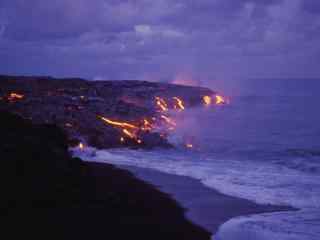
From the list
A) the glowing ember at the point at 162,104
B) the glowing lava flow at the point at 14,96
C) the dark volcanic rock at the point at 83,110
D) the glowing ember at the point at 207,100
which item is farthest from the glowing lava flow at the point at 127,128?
the glowing ember at the point at 207,100

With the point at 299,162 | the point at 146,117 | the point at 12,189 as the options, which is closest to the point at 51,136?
the point at 12,189

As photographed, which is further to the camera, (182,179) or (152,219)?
(182,179)

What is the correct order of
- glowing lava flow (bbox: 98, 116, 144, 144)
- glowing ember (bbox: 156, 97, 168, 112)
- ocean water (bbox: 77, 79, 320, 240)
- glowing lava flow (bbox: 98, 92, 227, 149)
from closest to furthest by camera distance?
ocean water (bbox: 77, 79, 320, 240), glowing lava flow (bbox: 98, 116, 144, 144), glowing lava flow (bbox: 98, 92, 227, 149), glowing ember (bbox: 156, 97, 168, 112)

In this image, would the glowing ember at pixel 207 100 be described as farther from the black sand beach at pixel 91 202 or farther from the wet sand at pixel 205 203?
the black sand beach at pixel 91 202

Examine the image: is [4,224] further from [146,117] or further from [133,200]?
[146,117]

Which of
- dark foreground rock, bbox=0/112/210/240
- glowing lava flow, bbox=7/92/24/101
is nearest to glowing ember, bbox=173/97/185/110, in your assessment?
glowing lava flow, bbox=7/92/24/101

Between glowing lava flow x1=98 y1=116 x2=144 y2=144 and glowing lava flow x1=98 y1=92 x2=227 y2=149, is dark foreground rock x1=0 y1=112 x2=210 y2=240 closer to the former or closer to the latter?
glowing lava flow x1=98 y1=116 x2=144 y2=144
